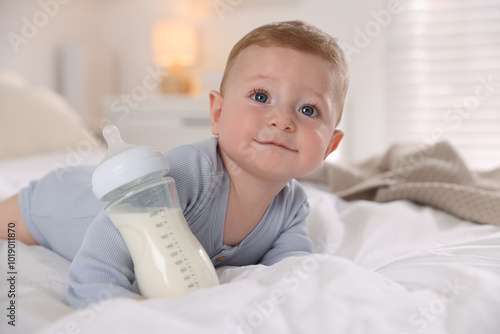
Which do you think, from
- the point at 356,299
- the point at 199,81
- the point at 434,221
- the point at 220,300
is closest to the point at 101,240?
the point at 220,300

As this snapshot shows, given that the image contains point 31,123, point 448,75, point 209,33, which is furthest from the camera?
point 209,33

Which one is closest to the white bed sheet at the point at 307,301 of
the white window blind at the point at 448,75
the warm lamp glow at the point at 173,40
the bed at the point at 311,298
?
the bed at the point at 311,298

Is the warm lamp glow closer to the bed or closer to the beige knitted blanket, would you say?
the beige knitted blanket

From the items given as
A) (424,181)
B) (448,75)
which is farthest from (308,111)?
(448,75)

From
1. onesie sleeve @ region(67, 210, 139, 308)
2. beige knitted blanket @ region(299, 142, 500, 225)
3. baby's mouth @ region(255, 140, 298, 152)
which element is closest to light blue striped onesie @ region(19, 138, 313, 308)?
onesie sleeve @ region(67, 210, 139, 308)

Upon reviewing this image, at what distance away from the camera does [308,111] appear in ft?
2.74

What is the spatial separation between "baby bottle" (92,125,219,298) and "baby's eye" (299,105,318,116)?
28 centimetres

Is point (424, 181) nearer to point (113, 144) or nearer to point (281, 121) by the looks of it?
point (281, 121)

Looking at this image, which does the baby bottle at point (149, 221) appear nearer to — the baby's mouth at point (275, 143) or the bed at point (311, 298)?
the bed at point (311, 298)

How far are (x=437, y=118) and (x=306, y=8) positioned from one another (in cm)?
121

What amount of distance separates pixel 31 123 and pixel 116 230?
1597 millimetres

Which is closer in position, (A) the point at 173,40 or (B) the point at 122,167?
(B) the point at 122,167

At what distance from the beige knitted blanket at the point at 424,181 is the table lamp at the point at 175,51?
2244 mm

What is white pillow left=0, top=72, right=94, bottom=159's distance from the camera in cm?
201
